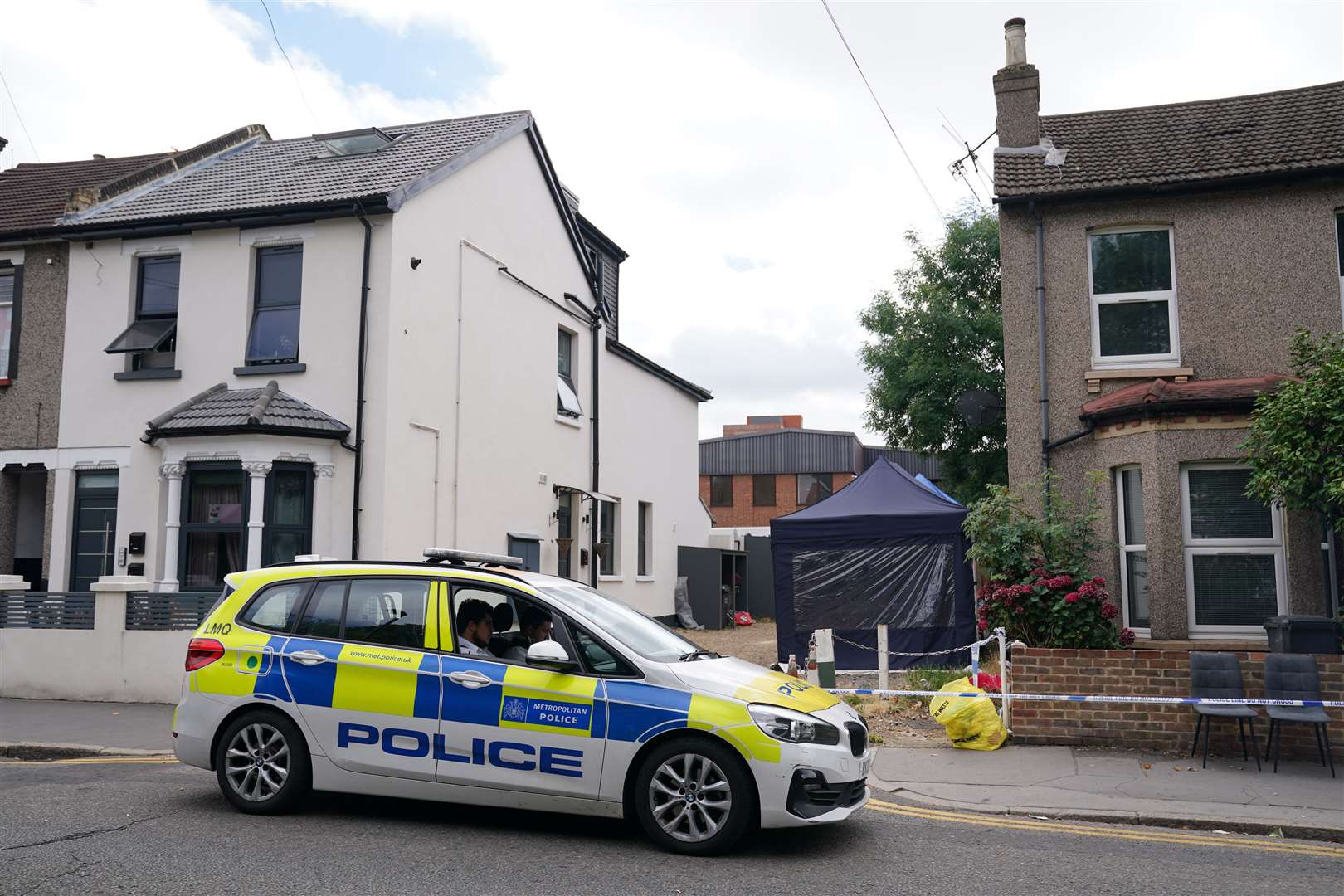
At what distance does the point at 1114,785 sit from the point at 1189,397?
471 centimetres

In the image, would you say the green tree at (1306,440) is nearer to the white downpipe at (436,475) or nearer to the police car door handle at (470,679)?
the police car door handle at (470,679)

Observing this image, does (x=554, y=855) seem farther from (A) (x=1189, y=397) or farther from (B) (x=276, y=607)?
(A) (x=1189, y=397)

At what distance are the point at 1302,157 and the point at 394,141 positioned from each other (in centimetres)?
1298

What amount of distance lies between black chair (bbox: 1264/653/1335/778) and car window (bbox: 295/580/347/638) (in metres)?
7.27

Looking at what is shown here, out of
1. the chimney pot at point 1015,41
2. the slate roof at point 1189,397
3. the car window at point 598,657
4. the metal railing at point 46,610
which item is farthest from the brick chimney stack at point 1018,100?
the metal railing at point 46,610

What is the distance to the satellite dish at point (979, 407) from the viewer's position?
584 inches

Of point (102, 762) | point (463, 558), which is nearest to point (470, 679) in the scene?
point (463, 558)

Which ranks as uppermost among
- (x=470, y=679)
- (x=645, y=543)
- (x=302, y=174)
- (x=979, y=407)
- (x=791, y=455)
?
(x=302, y=174)

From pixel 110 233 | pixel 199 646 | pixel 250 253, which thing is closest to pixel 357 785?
pixel 199 646

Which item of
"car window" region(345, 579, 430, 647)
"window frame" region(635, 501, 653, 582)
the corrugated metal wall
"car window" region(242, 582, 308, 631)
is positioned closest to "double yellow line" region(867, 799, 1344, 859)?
"car window" region(345, 579, 430, 647)

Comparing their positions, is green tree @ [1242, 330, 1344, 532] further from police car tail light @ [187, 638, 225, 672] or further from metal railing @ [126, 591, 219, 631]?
metal railing @ [126, 591, 219, 631]

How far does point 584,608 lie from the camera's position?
6.91m

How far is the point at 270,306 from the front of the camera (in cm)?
1463

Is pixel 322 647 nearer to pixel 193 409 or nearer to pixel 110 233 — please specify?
pixel 193 409
